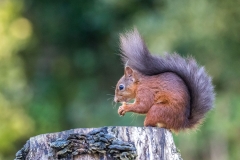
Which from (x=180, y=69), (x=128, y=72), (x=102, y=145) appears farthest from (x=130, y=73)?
(x=102, y=145)

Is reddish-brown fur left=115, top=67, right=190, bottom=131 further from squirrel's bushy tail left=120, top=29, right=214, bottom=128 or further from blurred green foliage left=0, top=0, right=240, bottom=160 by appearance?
blurred green foliage left=0, top=0, right=240, bottom=160

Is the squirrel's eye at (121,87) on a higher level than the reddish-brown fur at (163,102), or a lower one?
higher

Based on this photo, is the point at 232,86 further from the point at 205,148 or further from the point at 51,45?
the point at 51,45

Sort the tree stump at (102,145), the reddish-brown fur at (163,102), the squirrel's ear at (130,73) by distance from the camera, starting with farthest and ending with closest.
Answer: the squirrel's ear at (130,73) < the reddish-brown fur at (163,102) < the tree stump at (102,145)

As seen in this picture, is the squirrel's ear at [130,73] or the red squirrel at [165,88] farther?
the squirrel's ear at [130,73]

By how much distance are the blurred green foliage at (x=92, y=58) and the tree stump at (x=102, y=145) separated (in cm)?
416

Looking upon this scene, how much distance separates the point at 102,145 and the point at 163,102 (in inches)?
23.8

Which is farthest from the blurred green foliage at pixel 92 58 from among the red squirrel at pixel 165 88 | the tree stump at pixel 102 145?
the tree stump at pixel 102 145

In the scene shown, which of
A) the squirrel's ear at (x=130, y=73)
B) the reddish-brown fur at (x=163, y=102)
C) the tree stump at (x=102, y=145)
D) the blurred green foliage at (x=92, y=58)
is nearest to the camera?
the tree stump at (x=102, y=145)

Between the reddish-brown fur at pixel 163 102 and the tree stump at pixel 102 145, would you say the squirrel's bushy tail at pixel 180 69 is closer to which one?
the reddish-brown fur at pixel 163 102

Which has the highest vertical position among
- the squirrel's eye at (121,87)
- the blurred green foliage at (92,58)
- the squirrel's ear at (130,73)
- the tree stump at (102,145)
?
the blurred green foliage at (92,58)

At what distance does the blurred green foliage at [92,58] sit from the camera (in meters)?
7.76

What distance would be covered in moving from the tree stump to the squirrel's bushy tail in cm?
53

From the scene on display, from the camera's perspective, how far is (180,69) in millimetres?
3654
